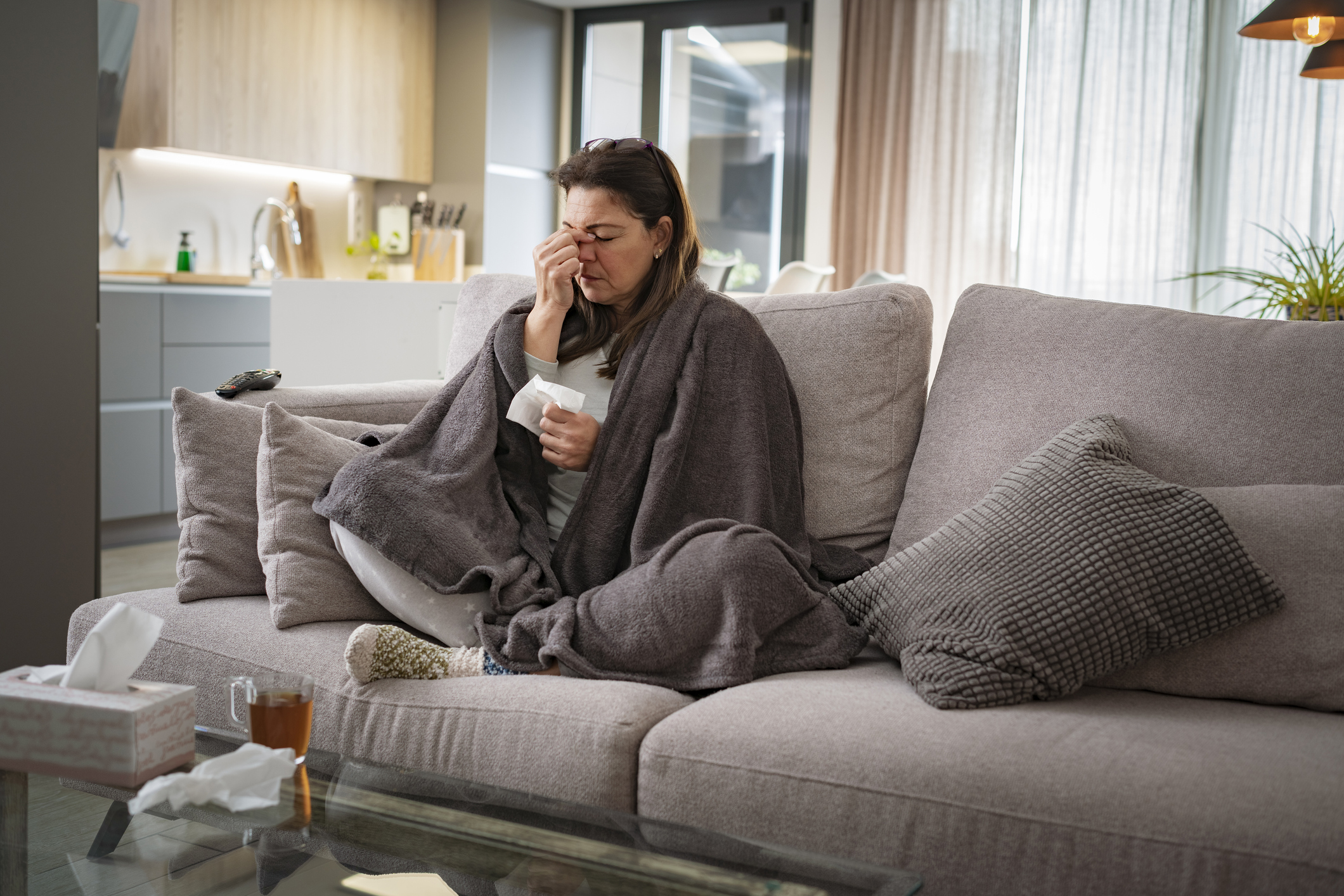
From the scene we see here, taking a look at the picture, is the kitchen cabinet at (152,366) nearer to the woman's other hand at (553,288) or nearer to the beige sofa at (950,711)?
the beige sofa at (950,711)

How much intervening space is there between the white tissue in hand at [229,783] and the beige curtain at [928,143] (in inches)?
181

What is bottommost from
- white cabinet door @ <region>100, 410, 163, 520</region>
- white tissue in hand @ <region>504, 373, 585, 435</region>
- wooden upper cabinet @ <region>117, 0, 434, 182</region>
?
white cabinet door @ <region>100, 410, 163, 520</region>

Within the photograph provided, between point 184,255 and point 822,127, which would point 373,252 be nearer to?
point 184,255

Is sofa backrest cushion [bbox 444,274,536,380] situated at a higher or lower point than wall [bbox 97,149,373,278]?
lower

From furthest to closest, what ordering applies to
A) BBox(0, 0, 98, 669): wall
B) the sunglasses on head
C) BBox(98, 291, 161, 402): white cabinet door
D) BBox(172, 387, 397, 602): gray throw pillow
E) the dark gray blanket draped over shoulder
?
BBox(98, 291, 161, 402): white cabinet door, BBox(0, 0, 98, 669): wall, the sunglasses on head, BBox(172, 387, 397, 602): gray throw pillow, the dark gray blanket draped over shoulder

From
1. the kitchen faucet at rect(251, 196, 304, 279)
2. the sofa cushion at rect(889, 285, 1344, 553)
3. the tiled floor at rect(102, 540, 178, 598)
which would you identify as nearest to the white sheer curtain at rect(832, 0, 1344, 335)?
the kitchen faucet at rect(251, 196, 304, 279)

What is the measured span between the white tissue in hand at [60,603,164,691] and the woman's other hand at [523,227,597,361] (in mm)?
873

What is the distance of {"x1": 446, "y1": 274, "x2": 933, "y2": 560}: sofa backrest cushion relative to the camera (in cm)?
187

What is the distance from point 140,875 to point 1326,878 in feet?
3.49

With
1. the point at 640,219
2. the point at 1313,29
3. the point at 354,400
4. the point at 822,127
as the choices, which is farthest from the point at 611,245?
the point at 822,127

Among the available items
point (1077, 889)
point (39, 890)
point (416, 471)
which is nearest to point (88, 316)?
point (416, 471)

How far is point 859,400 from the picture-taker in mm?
1893

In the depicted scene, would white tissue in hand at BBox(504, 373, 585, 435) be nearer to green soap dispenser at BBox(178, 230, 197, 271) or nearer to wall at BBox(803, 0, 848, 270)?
green soap dispenser at BBox(178, 230, 197, 271)

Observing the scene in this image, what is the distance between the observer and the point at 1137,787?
1.13 m
